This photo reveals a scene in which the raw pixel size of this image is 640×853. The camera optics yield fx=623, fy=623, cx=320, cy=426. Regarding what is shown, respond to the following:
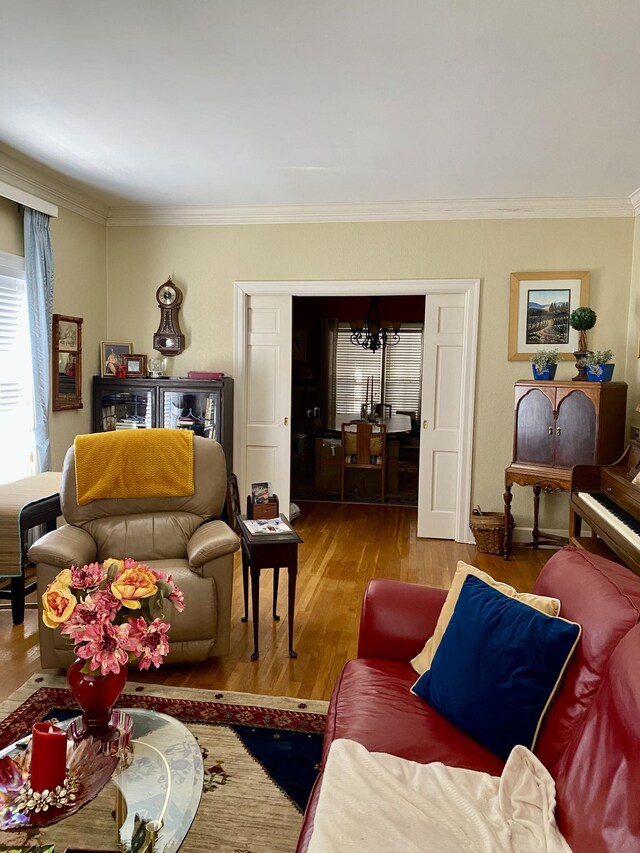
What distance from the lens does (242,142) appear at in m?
3.76

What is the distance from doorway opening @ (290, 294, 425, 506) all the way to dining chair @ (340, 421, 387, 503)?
101cm

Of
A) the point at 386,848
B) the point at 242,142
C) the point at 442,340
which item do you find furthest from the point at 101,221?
the point at 386,848

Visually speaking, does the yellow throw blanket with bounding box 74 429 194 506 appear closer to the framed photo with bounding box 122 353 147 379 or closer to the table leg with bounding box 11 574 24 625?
the table leg with bounding box 11 574 24 625

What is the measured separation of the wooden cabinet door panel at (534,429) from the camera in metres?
4.62

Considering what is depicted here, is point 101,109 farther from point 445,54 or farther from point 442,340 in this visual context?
point 442,340

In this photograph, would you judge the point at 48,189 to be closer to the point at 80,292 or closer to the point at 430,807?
the point at 80,292

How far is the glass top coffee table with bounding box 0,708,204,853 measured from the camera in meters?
1.41

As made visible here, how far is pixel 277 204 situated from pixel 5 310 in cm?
229

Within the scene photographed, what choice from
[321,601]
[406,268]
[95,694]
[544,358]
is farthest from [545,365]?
[95,694]

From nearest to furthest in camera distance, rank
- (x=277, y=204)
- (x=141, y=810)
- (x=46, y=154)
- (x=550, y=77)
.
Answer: (x=141, y=810) → (x=550, y=77) → (x=46, y=154) → (x=277, y=204)

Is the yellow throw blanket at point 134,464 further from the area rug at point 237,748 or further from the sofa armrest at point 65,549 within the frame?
the area rug at point 237,748

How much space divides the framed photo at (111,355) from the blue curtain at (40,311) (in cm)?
88

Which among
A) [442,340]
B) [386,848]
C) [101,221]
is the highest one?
[101,221]

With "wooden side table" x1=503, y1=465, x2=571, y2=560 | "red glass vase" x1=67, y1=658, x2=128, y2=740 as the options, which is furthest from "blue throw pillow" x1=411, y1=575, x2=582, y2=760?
"wooden side table" x1=503, y1=465, x2=571, y2=560
